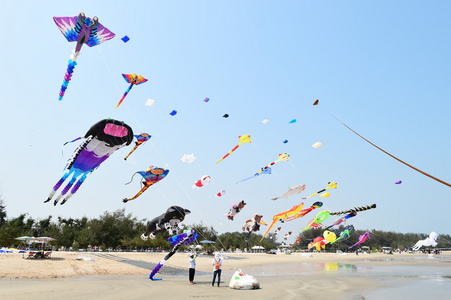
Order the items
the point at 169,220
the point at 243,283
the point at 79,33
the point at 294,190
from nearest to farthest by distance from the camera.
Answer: the point at 79,33
the point at 243,283
the point at 169,220
the point at 294,190

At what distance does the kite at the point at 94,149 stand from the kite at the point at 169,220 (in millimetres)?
9383

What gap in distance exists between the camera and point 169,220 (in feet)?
82.6

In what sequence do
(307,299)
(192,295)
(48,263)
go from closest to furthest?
(307,299) → (192,295) → (48,263)

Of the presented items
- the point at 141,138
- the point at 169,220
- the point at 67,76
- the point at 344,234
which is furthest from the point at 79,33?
the point at 344,234

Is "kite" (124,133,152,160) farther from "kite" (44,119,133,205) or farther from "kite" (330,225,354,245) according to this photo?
"kite" (330,225,354,245)

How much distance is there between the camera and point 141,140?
19906 millimetres

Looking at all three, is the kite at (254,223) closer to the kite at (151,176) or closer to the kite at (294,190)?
the kite at (294,190)

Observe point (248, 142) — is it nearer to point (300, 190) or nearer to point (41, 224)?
point (300, 190)

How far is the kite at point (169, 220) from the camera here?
2423 centimetres

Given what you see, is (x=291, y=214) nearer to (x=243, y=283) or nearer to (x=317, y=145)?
(x=317, y=145)

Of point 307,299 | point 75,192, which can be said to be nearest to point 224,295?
point 307,299

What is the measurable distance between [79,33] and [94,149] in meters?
5.77

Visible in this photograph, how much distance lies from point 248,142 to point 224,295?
14271 millimetres

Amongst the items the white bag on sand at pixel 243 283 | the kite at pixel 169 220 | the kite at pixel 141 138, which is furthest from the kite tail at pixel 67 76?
the kite at pixel 169 220
